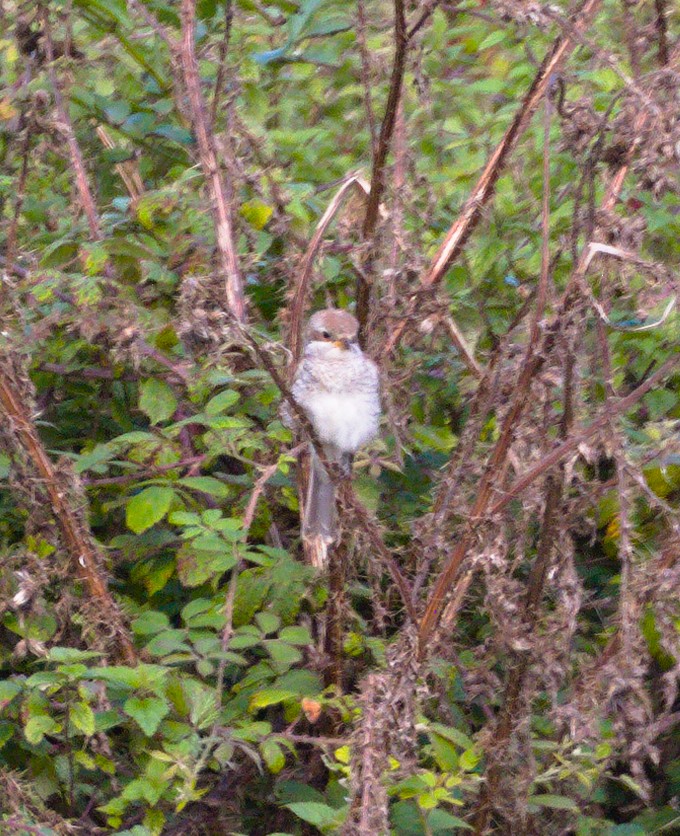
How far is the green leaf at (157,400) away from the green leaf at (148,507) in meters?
0.24

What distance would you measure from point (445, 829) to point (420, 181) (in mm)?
1658

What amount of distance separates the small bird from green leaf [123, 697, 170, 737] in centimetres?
96

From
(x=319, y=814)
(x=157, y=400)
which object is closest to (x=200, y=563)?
(x=157, y=400)

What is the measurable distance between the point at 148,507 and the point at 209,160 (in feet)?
2.95

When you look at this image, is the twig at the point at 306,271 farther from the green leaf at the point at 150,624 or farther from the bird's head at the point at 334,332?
the green leaf at the point at 150,624

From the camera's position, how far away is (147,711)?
2.74m

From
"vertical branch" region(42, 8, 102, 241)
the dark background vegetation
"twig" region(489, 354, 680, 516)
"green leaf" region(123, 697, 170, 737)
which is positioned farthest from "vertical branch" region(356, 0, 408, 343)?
"green leaf" region(123, 697, 170, 737)

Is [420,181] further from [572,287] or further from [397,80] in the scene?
[572,287]

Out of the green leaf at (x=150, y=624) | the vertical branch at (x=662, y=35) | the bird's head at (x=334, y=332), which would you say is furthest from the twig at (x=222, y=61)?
the green leaf at (x=150, y=624)

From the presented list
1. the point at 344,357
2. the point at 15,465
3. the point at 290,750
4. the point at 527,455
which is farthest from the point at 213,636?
the point at 344,357

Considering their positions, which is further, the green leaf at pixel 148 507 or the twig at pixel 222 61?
the twig at pixel 222 61

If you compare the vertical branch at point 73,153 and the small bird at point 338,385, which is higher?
the vertical branch at point 73,153

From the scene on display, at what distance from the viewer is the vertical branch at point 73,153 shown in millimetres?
3428

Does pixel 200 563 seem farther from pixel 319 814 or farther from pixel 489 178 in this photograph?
pixel 489 178
